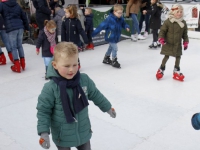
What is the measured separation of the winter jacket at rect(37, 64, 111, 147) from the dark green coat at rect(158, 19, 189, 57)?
301cm

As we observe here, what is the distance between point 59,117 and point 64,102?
15 centimetres

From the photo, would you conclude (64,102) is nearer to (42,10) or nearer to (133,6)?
(42,10)

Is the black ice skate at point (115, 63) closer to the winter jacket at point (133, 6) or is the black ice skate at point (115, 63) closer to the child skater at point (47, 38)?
the child skater at point (47, 38)

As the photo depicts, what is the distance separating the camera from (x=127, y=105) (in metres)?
3.99

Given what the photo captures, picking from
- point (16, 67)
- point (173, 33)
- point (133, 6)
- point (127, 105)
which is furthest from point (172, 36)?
point (133, 6)

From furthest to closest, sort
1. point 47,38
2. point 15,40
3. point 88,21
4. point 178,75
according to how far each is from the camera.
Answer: point 88,21
point 15,40
point 178,75
point 47,38

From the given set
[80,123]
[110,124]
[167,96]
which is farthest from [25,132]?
[167,96]

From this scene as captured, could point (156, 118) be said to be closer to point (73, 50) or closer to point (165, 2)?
point (73, 50)

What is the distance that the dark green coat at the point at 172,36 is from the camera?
15.5ft

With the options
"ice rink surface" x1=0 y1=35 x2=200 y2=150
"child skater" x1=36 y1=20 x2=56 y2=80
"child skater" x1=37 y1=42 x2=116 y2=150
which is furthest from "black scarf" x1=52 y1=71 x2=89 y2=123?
"child skater" x1=36 y1=20 x2=56 y2=80

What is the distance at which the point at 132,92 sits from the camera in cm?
448

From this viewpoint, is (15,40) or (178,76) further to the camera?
(15,40)

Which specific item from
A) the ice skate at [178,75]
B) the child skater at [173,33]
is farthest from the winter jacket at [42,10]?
the ice skate at [178,75]

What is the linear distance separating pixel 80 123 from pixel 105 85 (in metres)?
2.77
